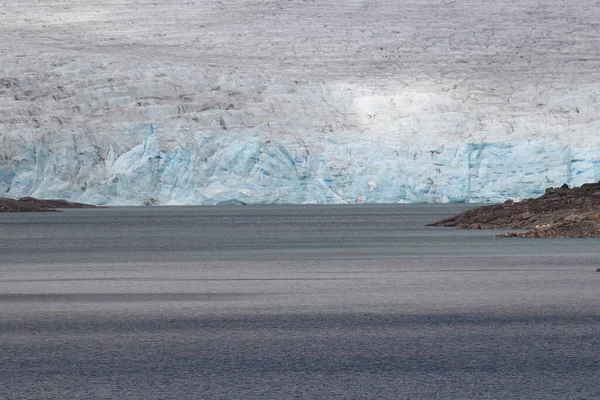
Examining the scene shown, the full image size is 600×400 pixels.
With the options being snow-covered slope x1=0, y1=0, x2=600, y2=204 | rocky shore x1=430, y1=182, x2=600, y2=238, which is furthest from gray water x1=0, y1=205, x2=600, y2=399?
snow-covered slope x1=0, y1=0, x2=600, y2=204

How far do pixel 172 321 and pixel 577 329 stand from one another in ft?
7.46

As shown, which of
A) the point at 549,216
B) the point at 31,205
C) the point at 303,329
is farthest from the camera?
the point at 31,205

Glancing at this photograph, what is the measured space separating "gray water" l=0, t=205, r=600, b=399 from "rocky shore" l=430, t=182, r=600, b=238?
21.6 ft

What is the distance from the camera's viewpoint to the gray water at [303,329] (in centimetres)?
451

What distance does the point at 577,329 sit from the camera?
612 cm

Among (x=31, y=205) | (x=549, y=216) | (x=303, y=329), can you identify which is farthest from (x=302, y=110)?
(x=303, y=329)

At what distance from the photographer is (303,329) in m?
6.24

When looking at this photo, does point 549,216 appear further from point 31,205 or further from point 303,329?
point 31,205

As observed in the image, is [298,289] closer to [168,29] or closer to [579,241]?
[579,241]

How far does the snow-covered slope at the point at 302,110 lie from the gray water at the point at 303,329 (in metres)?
24.8

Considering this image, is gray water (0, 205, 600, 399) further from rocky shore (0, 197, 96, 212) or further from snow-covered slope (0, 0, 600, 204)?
rocky shore (0, 197, 96, 212)

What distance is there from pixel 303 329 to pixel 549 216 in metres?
16.5

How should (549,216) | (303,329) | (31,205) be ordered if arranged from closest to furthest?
(303,329) → (549,216) → (31,205)

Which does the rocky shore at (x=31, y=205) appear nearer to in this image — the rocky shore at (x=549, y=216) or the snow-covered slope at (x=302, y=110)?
the snow-covered slope at (x=302, y=110)
